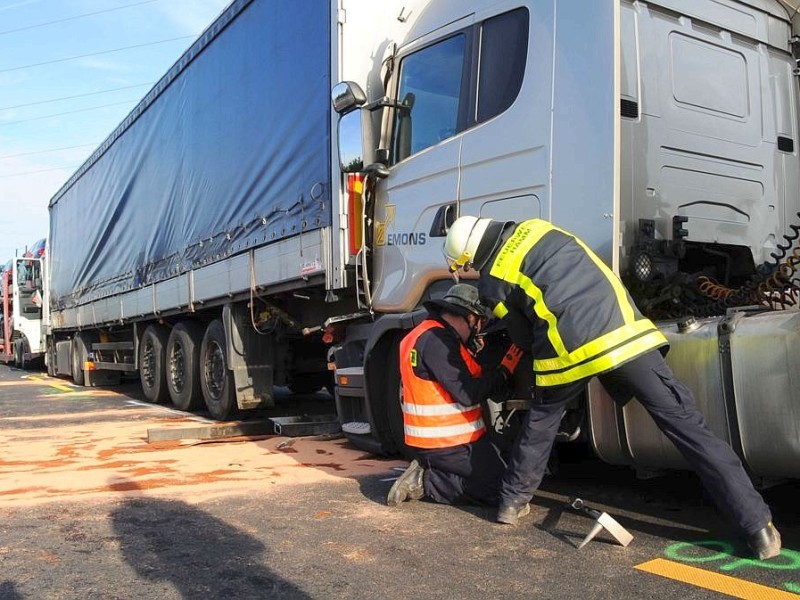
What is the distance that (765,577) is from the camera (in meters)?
2.81

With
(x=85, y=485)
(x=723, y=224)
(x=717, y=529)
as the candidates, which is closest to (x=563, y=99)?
(x=723, y=224)

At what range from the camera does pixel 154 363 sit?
985cm

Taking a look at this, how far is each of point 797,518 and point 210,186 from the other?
19.3ft

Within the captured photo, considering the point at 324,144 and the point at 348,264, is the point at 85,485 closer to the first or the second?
the point at 348,264

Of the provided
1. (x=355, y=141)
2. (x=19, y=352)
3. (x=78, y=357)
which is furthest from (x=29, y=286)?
(x=355, y=141)

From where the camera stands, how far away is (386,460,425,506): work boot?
161 inches

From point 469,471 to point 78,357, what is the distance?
1233 cm

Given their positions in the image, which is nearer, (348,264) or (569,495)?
(569,495)

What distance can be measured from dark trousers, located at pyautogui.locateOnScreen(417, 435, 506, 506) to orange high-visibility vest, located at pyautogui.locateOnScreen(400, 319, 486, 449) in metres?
0.05

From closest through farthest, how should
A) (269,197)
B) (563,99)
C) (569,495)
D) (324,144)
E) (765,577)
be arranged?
(765,577)
(563,99)
(569,495)
(324,144)
(269,197)

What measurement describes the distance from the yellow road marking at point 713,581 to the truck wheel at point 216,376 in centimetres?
514

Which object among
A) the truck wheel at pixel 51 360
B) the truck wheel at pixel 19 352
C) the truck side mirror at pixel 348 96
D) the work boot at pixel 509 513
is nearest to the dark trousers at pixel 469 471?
the work boot at pixel 509 513

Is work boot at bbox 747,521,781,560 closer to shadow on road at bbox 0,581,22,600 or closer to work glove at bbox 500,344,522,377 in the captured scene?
work glove at bbox 500,344,522,377

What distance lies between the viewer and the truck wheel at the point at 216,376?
7520 millimetres
